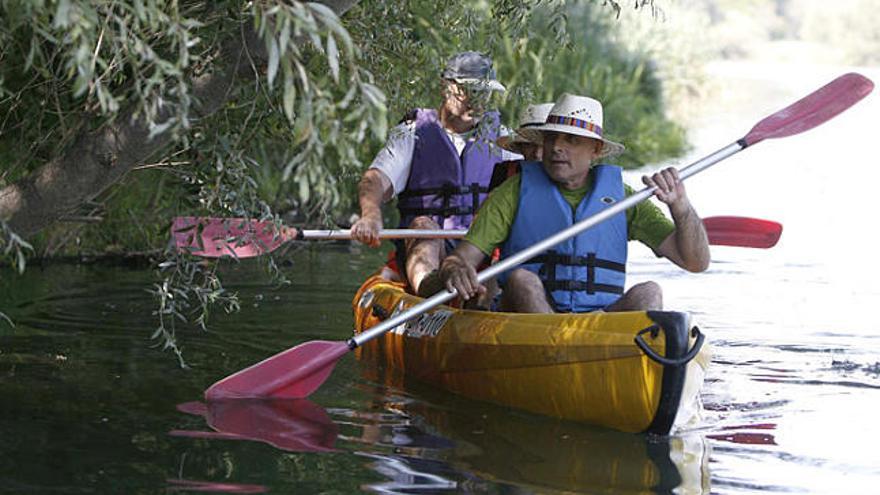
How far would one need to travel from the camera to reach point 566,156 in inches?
204

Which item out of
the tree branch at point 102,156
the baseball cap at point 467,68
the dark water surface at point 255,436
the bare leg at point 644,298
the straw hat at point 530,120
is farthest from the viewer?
the baseball cap at point 467,68

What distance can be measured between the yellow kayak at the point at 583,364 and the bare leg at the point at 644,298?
0.25 m

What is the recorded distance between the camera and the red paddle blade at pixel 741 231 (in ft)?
20.0

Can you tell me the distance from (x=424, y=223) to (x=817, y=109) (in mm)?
1691

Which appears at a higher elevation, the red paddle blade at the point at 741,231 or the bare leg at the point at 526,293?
the red paddle blade at the point at 741,231

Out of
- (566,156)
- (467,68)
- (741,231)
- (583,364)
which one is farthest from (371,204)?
(583,364)

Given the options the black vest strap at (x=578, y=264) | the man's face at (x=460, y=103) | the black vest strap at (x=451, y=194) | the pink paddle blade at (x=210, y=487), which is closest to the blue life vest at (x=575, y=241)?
the black vest strap at (x=578, y=264)

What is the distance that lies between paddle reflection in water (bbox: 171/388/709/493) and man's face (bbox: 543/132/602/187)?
835mm

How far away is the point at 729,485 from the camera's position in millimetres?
4023

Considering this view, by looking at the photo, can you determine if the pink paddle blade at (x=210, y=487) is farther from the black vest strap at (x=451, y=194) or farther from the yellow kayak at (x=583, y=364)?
the black vest strap at (x=451, y=194)

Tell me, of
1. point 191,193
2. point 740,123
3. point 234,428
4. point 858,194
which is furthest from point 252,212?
point 740,123

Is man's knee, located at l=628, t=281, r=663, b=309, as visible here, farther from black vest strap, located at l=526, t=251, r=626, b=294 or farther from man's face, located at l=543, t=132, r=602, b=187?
man's face, located at l=543, t=132, r=602, b=187

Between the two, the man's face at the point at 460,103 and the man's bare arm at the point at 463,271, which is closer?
the man's bare arm at the point at 463,271

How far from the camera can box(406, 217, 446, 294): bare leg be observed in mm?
6086
